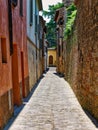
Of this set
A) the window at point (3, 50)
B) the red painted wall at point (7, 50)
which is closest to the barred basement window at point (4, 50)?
the window at point (3, 50)

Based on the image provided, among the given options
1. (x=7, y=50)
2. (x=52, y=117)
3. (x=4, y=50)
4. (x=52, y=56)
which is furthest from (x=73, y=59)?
(x=52, y=56)

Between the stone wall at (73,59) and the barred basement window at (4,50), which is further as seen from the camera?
the stone wall at (73,59)

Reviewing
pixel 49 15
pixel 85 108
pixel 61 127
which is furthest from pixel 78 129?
pixel 49 15

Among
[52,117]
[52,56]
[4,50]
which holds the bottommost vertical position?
[52,117]

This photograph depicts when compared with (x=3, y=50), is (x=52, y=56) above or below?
below

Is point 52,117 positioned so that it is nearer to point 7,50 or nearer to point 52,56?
point 7,50

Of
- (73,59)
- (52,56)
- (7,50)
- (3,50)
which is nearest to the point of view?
(3,50)

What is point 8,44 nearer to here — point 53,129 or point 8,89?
point 8,89

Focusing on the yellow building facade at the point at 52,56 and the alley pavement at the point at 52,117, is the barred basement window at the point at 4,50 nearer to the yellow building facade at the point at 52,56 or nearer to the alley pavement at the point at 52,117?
the alley pavement at the point at 52,117

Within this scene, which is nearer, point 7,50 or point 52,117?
point 7,50

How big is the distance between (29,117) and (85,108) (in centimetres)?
218

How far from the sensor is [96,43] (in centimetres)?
823

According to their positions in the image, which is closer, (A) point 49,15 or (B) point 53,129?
(B) point 53,129

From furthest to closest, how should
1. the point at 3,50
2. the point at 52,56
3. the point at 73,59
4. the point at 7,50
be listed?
the point at 52,56 → the point at 73,59 → the point at 7,50 → the point at 3,50
